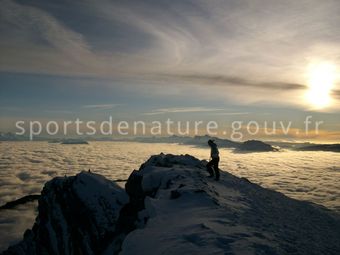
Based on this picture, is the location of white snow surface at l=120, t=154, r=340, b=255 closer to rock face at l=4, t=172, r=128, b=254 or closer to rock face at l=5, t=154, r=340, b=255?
rock face at l=5, t=154, r=340, b=255

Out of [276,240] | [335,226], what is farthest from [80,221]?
[335,226]

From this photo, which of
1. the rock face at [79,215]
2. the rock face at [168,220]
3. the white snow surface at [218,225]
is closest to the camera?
the white snow surface at [218,225]

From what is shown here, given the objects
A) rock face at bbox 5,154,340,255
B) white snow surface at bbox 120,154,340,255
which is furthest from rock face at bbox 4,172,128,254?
Result: white snow surface at bbox 120,154,340,255

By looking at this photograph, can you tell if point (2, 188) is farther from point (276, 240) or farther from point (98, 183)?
point (276, 240)

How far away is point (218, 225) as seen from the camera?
1005 cm

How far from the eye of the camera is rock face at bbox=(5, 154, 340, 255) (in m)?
8.98

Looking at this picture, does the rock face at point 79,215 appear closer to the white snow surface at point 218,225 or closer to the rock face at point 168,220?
the rock face at point 168,220

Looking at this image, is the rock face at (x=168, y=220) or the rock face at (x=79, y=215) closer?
the rock face at (x=168, y=220)

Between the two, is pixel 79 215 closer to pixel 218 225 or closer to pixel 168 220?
pixel 168 220

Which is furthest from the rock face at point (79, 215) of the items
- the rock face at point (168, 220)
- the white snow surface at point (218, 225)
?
the white snow surface at point (218, 225)

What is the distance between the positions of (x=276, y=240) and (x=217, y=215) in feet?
7.78

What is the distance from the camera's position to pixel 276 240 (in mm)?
9617

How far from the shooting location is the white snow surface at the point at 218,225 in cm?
853

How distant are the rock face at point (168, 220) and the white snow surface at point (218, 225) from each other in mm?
26
